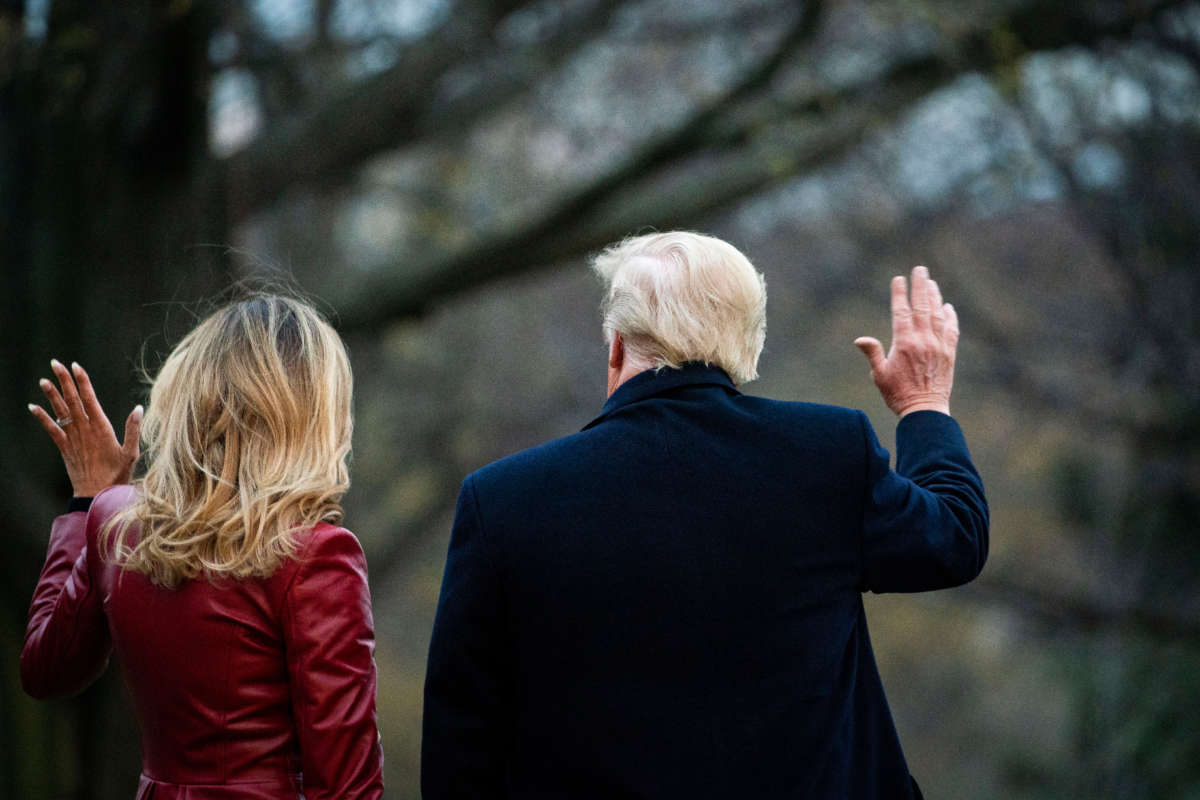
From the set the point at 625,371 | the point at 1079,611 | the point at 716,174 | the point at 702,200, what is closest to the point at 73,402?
the point at 625,371

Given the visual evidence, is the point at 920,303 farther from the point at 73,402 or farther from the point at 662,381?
the point at 73,402

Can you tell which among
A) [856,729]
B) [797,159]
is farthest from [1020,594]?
[856,729]

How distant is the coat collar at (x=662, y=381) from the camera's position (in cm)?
222

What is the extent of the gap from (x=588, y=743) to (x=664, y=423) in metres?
0.55

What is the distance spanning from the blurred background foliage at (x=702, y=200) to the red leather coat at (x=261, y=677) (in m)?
0.89

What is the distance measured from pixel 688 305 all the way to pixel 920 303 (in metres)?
0.50

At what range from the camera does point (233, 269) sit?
5.39 metres

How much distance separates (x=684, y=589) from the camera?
209cm

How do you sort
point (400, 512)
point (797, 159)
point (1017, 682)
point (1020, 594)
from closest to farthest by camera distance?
1. point (797, 159)
2. point (1020, 594)
3. point (400, 512)
4. point (1017, 682)

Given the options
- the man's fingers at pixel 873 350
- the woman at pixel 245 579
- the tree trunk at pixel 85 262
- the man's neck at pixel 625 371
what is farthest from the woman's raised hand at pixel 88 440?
the tree trunk at pixel 85 262

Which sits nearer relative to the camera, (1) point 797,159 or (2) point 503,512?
(2) point 503,512

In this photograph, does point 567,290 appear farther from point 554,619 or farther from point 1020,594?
point 554,619

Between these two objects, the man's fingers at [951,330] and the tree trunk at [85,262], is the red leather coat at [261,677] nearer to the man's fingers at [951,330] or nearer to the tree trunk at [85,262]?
the man's fingers at [951,330]

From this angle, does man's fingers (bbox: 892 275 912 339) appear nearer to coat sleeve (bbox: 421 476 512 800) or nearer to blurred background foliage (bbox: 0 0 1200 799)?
coat sleeve (bbox: 421 476 512 800)
